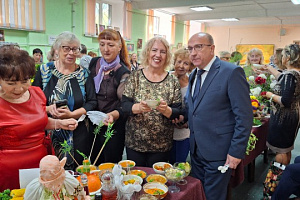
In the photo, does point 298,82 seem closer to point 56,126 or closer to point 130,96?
point 130,96

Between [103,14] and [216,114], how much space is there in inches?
288

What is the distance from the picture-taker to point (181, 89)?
2.51m

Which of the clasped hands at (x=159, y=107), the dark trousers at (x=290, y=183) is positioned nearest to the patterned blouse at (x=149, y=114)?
the clasped hands at (x=159, y=107)

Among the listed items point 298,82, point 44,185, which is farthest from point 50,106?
point 298,82

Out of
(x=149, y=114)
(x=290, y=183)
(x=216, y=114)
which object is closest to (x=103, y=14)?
(x=149, y=114)

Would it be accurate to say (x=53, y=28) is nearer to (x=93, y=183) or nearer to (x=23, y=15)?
(x=23, y=15)

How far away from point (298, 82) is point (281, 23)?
1157cm

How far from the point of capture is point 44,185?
36.7 inches

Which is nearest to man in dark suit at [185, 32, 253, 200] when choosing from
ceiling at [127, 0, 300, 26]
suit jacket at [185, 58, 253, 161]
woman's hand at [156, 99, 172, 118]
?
suit jacket at [185, 58, 253, 161]

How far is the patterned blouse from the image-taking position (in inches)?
79.1

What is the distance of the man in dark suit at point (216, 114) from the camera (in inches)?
65.8

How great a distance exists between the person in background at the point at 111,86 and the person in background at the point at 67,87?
15cm

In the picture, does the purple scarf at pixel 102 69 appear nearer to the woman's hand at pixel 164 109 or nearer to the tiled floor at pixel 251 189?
the woman's hand at pixel 164 109

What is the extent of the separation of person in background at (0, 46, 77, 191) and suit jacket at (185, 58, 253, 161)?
1065mm
